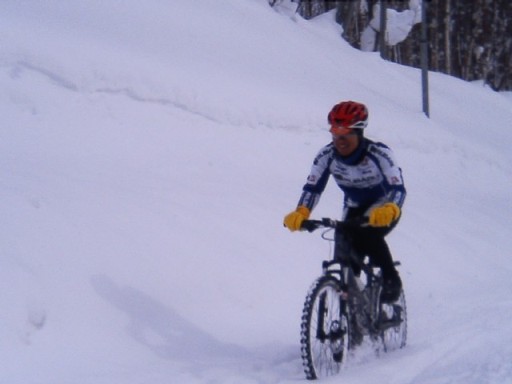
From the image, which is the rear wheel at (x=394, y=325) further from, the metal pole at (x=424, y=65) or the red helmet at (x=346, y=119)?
the metal pole at (x=424, y=65)

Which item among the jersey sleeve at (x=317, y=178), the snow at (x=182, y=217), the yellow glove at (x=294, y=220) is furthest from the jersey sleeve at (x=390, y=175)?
the snow at (x=182, y=217)

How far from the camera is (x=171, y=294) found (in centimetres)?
610

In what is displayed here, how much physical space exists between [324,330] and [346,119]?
1.48 meters

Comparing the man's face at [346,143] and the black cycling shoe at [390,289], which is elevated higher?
the man's face at [346,143]

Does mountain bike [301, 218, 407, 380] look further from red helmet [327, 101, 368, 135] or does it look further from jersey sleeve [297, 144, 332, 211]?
red helmet [327, 101, 368, 135]

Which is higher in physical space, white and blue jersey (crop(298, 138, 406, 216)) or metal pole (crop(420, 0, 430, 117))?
white and blue jersey (crop(298, 138, 406, 216))

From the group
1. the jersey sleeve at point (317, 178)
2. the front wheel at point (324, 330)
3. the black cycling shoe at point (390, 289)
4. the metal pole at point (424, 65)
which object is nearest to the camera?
the front wheel at point (324, 330)

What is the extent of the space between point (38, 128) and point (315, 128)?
5.02m

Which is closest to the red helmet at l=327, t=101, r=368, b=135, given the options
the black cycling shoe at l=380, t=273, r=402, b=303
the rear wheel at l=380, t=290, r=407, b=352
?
the black cycling shoe at l=380, t=273, r=402, b=303

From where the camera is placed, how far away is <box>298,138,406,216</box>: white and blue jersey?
507 cm

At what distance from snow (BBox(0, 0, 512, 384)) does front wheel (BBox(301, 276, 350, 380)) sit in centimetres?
18

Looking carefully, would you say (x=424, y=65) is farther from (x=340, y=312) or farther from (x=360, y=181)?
(x=340, y=312)

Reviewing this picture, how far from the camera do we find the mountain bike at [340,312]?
4.65 m

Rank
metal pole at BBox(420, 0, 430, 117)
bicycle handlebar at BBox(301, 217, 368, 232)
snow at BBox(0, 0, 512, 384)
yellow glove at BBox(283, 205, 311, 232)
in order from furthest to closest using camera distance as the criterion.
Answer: metal pole at BBox(420, 0, 430, 117), snow at BBox(0, 0, 512, 384), yellow glove at BBox(283, 205, 311, 232), bicycle handlebar at BBox(301, 217, 368, 232)
